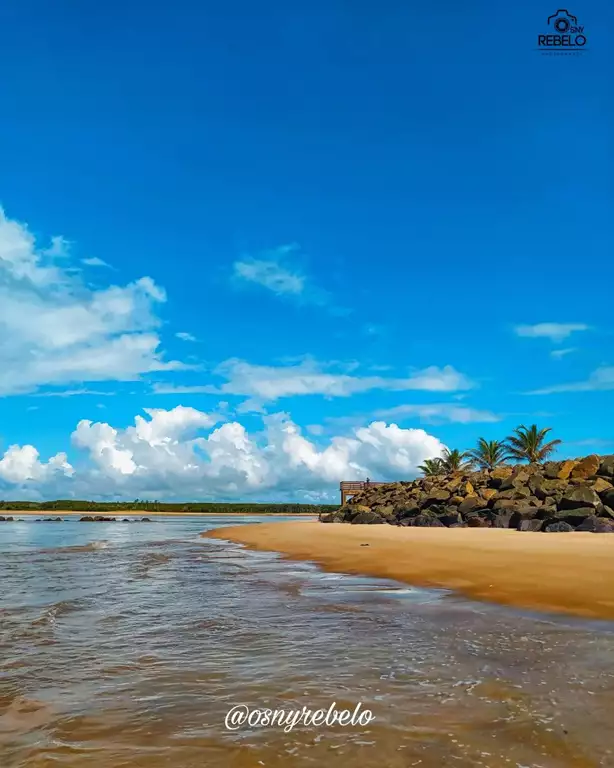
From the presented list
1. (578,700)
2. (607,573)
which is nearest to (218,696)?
(578,700)

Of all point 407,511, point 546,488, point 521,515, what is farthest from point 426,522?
point 521,515

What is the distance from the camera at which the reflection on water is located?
4.57 m

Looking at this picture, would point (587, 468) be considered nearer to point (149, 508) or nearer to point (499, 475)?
point (499, 475)

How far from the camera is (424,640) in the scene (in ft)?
26.8

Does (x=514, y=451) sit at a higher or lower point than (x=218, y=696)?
higher

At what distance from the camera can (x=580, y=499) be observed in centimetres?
2980

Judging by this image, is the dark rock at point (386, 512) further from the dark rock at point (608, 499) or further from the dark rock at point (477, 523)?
the dark rock at point (608, 499)

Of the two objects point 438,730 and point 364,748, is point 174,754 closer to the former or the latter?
point 364,748

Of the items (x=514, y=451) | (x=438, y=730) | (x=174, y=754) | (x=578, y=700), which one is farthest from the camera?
(x=514, y=451)

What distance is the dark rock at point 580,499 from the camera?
96.2 feet

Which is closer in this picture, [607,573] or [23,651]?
[23,651]

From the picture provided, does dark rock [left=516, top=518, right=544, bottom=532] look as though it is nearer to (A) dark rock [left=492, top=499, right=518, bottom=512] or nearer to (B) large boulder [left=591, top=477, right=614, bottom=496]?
(B) large boulder [left=591, top=477, right=614, bottom=496]

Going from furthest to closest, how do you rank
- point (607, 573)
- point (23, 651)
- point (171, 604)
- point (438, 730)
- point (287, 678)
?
point (607, 573) → point (171, 604) → point (23, 651) → point (287, 678) → point (438, 730)

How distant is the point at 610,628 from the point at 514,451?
64.5 meters
